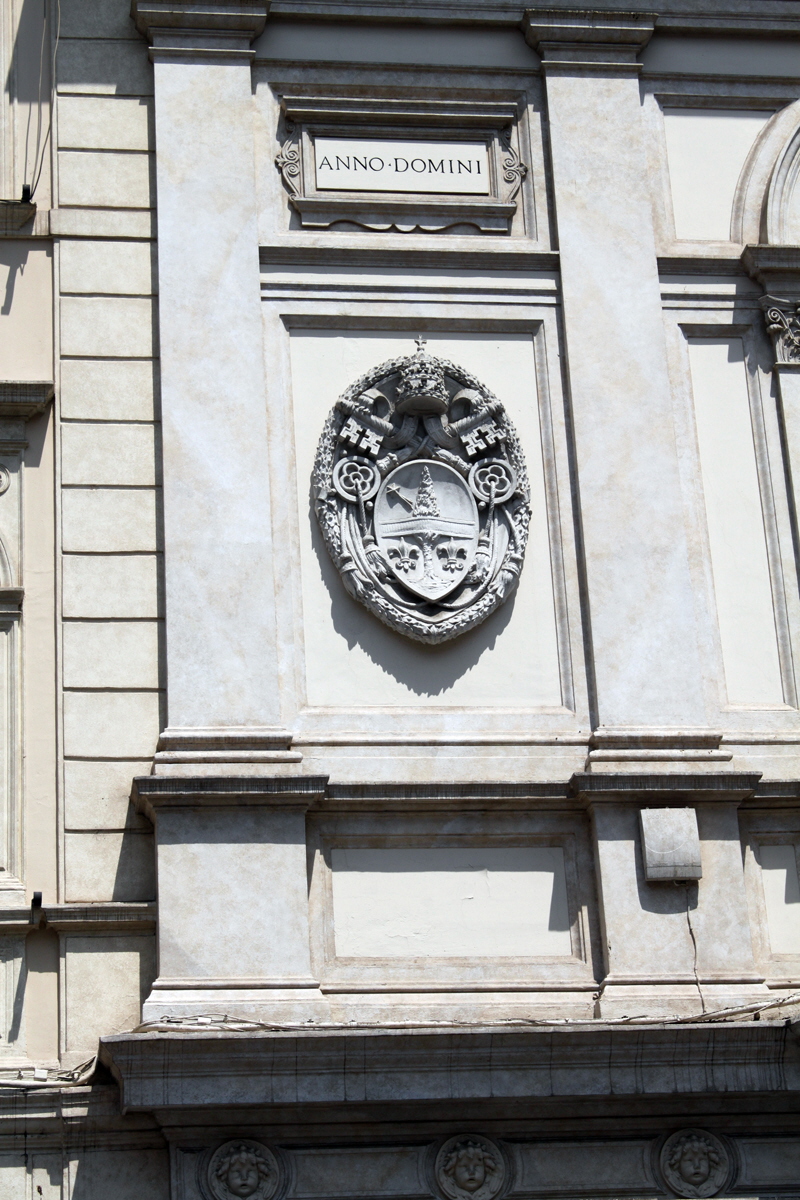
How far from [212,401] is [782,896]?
180 inches

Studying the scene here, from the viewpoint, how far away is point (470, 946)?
37.9 ft

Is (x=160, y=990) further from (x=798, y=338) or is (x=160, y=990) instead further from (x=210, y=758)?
(x=798, y=338)

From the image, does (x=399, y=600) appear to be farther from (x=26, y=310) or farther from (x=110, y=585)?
(x=26, y=310)

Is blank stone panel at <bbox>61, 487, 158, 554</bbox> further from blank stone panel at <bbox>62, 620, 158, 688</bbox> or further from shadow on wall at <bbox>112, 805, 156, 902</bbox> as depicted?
shadow on wall at <bbox>112, 805, 156, 902</bbox>

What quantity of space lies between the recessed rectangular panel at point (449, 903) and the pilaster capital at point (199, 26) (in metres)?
5.33

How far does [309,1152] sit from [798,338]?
614cm

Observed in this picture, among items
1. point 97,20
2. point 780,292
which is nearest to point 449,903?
point 780,292

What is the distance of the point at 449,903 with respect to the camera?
1162 centimetres

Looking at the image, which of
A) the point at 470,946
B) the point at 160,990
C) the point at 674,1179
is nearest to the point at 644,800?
the point at 470,946

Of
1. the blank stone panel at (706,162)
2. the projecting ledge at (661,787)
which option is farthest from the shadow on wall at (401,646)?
the blank stone panel at (706,162)

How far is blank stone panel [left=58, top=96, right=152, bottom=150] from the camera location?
506 inches

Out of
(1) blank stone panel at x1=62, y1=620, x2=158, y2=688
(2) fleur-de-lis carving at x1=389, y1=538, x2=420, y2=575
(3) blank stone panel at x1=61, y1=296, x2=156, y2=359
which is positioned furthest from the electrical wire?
(2) fleur-de-lis carving at x1=389, y1=538, x2=420, y2=575

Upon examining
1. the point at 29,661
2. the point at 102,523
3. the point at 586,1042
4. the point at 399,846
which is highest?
the point at 102,523

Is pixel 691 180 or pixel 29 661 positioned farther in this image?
pixel 691 180
